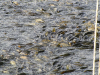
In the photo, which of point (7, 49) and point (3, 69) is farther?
point (7, 49)

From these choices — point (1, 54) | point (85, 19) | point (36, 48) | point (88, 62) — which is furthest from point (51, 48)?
point (85, 19)

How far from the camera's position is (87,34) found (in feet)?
5.41

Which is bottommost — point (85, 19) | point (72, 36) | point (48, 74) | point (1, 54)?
point (48, 74)

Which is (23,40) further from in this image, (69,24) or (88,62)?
(88,62)

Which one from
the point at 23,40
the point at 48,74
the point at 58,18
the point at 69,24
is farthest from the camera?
the point at 58,18

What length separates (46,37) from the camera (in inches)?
65.5

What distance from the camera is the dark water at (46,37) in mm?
1304

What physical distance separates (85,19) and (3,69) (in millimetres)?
1228

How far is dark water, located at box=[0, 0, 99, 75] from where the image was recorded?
4.28ft

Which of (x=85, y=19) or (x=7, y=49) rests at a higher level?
(x=85, y=19)

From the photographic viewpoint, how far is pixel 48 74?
1242 millimetres

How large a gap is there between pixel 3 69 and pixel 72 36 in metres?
0.82

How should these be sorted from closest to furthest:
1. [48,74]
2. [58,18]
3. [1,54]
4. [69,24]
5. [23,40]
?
[48,74]
[1,54]
[23,40]
[69,24]
[58,18]

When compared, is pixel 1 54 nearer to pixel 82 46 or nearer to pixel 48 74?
pixel 48 74
